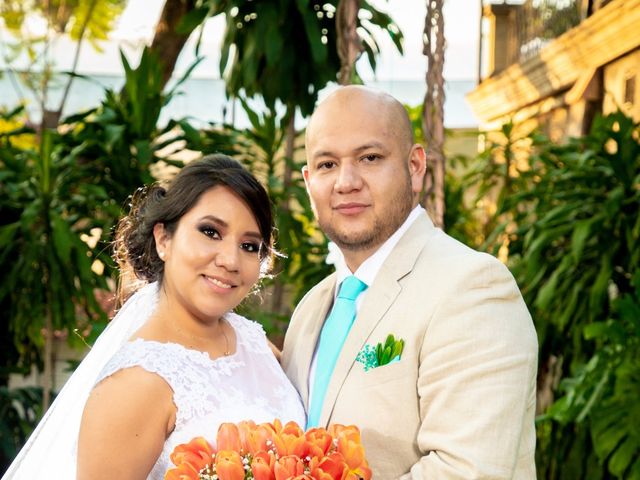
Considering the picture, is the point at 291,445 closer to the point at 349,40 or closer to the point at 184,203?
the point at 184,203

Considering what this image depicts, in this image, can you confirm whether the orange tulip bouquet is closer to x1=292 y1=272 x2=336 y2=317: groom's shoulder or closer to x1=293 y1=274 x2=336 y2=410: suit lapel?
x1=293 y1=274 x2=336 y2=410: suit lapel

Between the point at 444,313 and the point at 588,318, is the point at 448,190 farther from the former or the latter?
the point at 444,313

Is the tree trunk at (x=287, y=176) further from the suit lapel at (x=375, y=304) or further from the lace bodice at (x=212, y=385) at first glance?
the suit lapel at (x=375, y=304)

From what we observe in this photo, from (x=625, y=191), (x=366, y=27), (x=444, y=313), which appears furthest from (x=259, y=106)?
(x=444, y=313)

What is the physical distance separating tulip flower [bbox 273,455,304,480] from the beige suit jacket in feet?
1.58

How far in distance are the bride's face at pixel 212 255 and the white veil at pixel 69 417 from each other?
0.41 ft

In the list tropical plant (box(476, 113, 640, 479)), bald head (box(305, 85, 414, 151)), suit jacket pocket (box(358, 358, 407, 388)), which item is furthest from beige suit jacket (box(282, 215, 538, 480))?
tropical plant (box(476, 113, 640, 479))

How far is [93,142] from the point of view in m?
4.86

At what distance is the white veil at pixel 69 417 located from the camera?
223cm

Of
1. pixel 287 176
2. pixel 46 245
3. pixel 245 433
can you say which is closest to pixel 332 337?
pixel 245 433

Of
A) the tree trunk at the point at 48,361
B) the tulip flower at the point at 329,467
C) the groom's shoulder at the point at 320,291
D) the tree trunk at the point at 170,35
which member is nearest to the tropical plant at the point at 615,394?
the groom's shoulder at the point at 320,291

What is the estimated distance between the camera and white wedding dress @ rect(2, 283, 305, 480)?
7.07 feet

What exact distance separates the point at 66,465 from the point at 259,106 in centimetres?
394

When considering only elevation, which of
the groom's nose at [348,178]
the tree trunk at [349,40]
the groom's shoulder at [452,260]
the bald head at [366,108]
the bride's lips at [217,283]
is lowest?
the bride's lips at [217,283]
